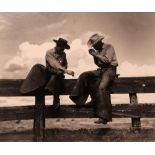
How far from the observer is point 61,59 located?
16.8 feet

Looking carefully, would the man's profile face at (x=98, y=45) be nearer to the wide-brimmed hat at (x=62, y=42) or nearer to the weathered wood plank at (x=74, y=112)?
the wide-brimmed hat at (x=62, y=42)

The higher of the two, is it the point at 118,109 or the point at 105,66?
the point at 105,66

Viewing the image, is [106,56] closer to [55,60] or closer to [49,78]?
[55,60]

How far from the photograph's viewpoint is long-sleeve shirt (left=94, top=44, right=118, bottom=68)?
493 cm

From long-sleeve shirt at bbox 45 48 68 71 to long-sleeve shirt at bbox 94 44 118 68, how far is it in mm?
660

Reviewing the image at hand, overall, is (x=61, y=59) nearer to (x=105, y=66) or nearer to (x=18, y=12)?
(x=105, y=66)

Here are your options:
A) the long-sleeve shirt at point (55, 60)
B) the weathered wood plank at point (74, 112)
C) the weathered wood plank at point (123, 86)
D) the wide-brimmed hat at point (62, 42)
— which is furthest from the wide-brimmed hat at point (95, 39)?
the weathered wood plank at point (74, 112)

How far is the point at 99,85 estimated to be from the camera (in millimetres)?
4742

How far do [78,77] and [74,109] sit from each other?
22.8 inches

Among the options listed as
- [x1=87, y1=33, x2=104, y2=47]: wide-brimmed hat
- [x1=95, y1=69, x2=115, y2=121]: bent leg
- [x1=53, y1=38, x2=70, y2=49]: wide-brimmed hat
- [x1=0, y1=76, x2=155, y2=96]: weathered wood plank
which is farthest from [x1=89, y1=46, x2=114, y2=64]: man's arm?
[x1=53, y1=38, x2=70, y2=49]: wide-brimmed hat

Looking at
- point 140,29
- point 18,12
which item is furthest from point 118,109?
point 18,12

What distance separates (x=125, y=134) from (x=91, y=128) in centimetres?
61

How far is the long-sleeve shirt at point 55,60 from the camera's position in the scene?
4.86 metres

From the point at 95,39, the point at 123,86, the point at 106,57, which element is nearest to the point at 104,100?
the point at 123,86
